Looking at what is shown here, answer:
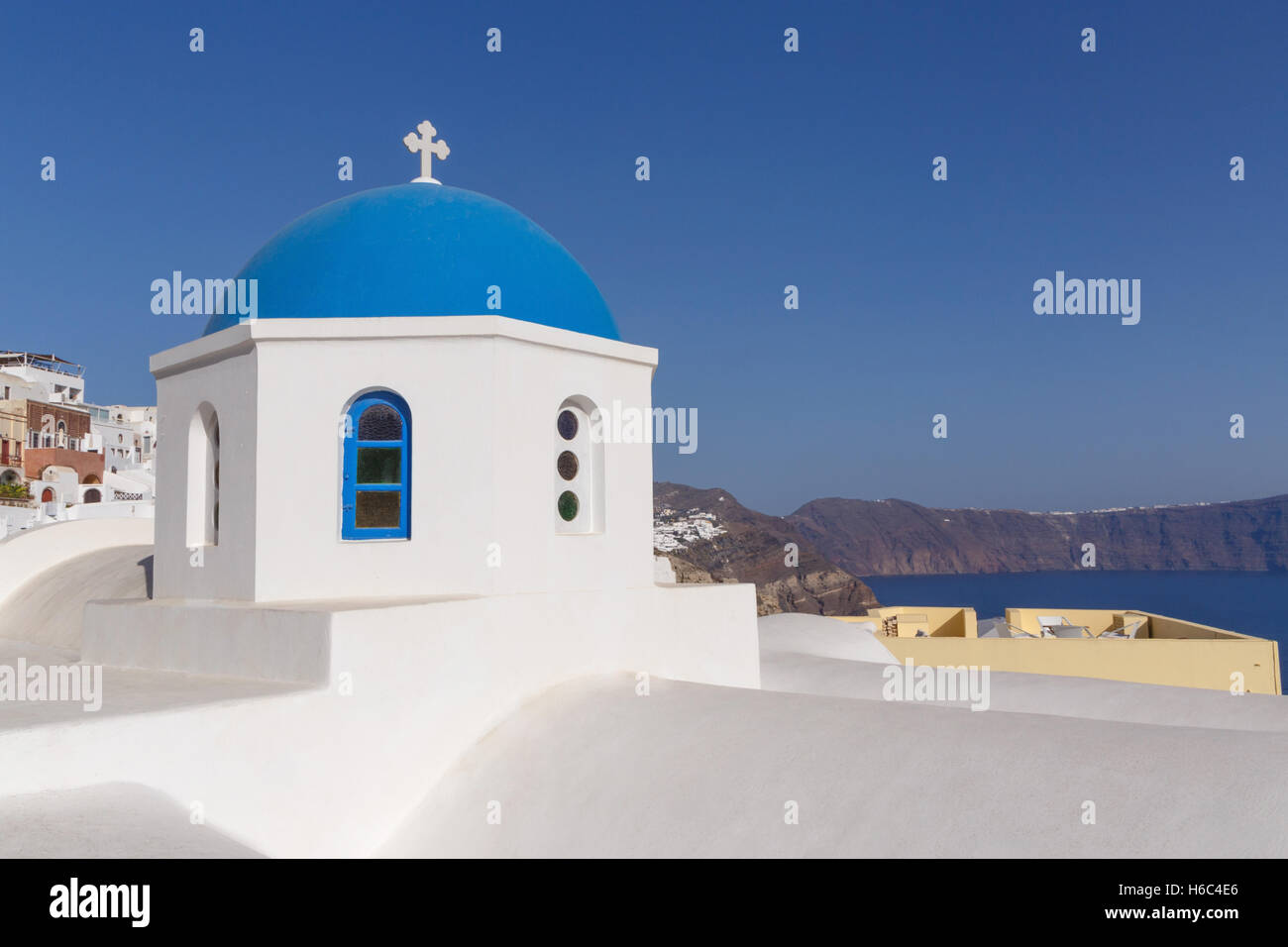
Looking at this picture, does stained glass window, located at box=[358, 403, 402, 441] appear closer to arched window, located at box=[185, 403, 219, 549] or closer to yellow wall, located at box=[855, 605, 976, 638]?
arched window, located at box=[185, 403, 219, 549]

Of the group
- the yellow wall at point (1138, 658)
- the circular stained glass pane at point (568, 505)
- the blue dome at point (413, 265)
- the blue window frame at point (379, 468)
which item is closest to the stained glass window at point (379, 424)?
the blue window frame at point (379, 468)

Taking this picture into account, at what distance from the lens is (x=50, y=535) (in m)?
11.2

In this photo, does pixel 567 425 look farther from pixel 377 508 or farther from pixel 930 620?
pixel 930 620

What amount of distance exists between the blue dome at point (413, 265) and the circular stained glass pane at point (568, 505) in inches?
53.8

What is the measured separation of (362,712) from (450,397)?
2321 mm

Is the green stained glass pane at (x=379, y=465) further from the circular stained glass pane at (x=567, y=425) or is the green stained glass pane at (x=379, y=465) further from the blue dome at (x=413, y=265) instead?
the circular stained glass pane at (x=567, y=425)

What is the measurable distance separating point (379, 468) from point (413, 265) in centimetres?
159

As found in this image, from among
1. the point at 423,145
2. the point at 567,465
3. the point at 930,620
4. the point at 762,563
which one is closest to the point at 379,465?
the point at 567,465

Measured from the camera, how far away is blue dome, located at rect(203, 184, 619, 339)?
7.07 meters

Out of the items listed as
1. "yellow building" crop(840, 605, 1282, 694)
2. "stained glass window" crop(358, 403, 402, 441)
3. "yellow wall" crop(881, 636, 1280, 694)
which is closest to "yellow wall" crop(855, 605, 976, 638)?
"yellow building" crop(840, 605, 1282, 694)

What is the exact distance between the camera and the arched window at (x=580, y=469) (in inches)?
302

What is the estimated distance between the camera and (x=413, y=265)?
7191 mm

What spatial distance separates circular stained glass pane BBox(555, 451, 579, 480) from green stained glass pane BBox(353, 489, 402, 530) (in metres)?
1.37
